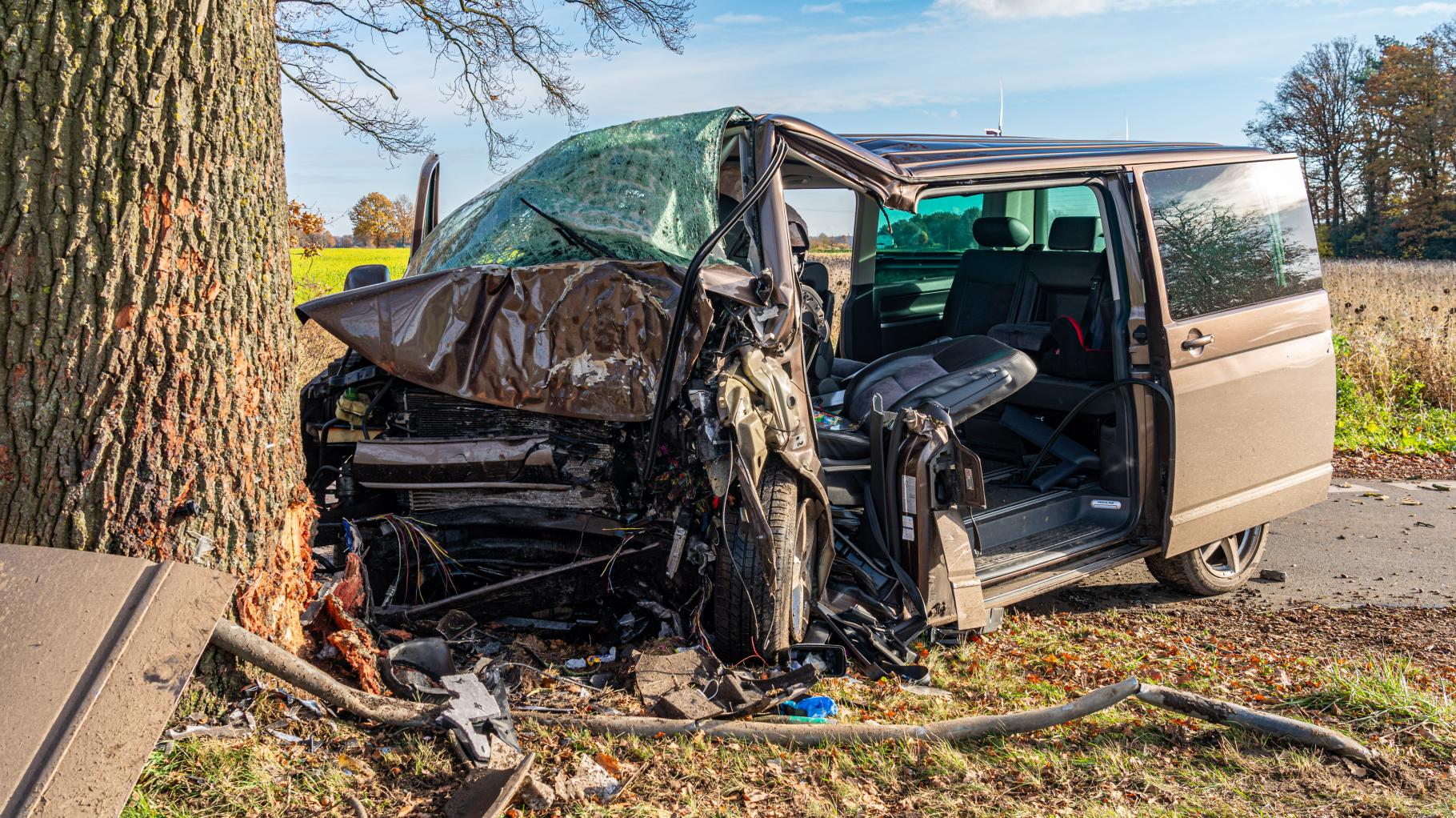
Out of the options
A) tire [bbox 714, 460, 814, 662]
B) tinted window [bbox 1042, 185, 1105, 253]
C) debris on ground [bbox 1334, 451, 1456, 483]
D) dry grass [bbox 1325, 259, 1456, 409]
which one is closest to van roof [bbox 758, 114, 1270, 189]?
tinted window [bbox 1042, 185, 1105, 253]

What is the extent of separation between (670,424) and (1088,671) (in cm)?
198

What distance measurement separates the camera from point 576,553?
393 cm

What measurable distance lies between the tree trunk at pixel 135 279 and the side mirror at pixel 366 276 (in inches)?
72.4

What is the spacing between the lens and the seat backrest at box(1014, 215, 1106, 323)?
19.1 feet

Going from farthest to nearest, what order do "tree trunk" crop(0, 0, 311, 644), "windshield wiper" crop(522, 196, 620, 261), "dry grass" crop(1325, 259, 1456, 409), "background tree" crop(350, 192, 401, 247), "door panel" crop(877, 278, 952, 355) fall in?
"background tree" crop(350, 192, 401, 247) → "dry grass" crop(1325, 259, 1456, 409) → "door panel" crop(877, 278, 952, 355) → "windshield wiper" crop(522, 196, 620, 261) → "tree trunk" crop(0, 0, 311, 644)

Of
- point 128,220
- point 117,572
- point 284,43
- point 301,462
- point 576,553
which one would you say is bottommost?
point 576,553

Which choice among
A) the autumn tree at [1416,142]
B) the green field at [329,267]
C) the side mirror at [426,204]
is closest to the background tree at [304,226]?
the green field at [329,267]

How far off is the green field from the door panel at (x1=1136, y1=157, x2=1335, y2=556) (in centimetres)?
462

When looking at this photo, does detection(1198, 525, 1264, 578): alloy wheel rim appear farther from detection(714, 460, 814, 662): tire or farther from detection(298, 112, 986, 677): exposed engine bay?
detection(714, 460, 814, 662): tire

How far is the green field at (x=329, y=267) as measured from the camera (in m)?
13.0

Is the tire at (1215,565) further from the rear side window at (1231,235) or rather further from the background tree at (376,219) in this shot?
the background tree at (376,219)

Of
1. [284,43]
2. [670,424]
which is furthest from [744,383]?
[284,43]

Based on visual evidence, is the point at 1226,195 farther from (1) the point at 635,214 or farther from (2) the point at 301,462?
(2) the point at 301,462

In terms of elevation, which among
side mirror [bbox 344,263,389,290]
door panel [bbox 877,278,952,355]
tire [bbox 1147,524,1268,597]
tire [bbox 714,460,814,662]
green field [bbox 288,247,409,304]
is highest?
green field [bbox 288,247,409,304]
